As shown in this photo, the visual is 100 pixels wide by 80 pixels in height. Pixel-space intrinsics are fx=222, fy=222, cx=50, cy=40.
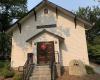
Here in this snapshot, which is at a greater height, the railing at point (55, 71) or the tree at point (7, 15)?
the tree at point (7, 15)

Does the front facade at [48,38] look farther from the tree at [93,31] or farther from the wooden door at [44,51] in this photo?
the tree at [93,31]

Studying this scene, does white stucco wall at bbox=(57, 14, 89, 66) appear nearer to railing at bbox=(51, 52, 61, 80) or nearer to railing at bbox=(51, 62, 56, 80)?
railing at bbox=(51, 52, 61, 80)

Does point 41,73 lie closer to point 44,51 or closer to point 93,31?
point 44,51

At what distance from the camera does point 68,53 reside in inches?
896

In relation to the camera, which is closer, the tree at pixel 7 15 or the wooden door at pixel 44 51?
the wooden door at pixel 44 51

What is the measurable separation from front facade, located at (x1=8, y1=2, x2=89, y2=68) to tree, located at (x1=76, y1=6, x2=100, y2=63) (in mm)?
14365

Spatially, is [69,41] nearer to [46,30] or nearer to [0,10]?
[46,30]

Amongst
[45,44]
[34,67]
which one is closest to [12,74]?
[34,67]

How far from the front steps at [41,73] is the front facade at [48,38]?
269cm

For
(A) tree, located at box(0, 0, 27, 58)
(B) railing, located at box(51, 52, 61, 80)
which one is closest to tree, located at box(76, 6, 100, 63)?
(A) tree, located at box(0, 0, 27, 58)

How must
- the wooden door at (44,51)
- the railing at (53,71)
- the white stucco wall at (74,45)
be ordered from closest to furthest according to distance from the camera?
the railing at (53,71) → the white stucco wall at (74,45) → the wooden door at (44,51)

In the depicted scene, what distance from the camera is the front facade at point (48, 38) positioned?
22672 mm

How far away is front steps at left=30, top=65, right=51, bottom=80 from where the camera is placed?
18344 millimetres

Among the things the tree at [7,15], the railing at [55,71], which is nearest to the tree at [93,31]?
the tree at [7,15]
